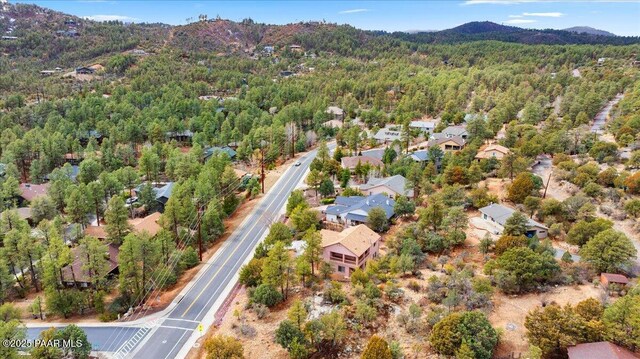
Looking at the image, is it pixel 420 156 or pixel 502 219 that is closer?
pixel 502 219

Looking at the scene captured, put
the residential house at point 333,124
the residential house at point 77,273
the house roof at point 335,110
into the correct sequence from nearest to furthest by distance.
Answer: the residential house at point 77,273, the residential house at point 333,124, the house roof at point 335,110

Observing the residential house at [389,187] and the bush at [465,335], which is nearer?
the bush at [465,335]

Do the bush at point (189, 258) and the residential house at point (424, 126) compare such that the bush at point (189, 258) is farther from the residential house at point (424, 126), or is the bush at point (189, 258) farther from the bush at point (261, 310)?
the residential house at point (424, 126)

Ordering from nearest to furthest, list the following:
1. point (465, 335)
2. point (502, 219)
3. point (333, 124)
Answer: point (465, 335), point (502, 219), point (333, 124)

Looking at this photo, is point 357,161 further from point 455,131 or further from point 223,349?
point 223,349

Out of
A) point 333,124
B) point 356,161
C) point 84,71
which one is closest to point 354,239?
point 356,161

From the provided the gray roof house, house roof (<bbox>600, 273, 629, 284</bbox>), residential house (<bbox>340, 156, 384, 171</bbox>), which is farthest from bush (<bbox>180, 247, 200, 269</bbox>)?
the gray roof house

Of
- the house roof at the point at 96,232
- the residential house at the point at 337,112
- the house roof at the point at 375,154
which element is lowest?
the house roof at the point at 96,232

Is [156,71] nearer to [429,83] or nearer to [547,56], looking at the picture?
[429,83]

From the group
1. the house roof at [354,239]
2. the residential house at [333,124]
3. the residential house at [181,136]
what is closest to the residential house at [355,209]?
the house roof at [354,239]
